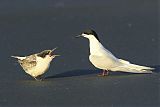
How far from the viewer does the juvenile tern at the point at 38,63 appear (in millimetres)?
A: 6320

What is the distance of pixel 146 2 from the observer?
11891mm

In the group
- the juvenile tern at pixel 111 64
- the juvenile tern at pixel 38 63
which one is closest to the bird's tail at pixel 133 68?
the juvenile tern at pixel 111 64

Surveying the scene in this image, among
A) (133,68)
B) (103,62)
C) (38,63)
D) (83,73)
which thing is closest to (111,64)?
(103,62)

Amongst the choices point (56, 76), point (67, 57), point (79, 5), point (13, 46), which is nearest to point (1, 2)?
point (79, 5)

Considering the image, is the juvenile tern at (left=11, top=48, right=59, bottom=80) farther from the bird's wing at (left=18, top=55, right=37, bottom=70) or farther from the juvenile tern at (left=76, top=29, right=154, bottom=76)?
the juvenile tern at (left=76, top=29, right=154, bottom=76)

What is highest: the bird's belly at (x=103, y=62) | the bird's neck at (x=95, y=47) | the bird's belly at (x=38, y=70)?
the bird's neck at (x=95, y=47)

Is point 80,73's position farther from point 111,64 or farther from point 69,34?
point 69,34

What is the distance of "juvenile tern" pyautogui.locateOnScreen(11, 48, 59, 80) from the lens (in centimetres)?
632

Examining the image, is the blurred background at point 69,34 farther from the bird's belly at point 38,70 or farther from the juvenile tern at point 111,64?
the juvenile tern at point 111,64

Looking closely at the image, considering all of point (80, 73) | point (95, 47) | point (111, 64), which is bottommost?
point (80, 73)

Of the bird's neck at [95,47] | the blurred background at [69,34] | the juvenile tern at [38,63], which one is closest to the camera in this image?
the juvenile tern at [38,63]

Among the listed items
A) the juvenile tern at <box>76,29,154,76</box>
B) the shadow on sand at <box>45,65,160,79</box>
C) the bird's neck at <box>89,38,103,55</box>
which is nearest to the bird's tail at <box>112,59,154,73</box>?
the juvenile tern at <box>76,29,154,76</box>

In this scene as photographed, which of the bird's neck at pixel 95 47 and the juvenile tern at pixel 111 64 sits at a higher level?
the bird's neck at pixel 95 47

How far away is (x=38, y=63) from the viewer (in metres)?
6.36
